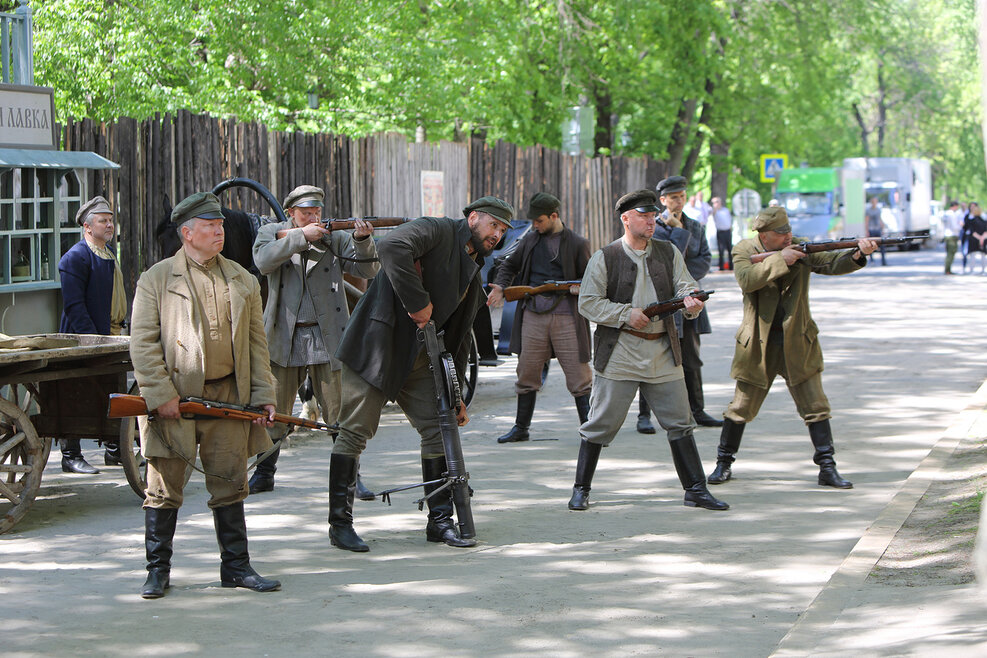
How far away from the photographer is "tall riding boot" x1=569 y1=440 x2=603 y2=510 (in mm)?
7828

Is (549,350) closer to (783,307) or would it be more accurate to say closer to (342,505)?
(783,307)

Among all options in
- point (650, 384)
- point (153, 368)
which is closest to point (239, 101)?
point (650, 384)

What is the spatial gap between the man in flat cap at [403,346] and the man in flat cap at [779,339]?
87.7 inches

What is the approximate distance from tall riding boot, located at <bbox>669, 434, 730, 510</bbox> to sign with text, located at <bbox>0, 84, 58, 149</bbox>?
17.4 ft

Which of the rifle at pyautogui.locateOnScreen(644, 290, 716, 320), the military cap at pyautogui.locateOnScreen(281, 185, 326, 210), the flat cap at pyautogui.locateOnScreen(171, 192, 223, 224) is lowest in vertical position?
the rifle at pyautogui.locateOnScreen(644, 290, 716, 320)

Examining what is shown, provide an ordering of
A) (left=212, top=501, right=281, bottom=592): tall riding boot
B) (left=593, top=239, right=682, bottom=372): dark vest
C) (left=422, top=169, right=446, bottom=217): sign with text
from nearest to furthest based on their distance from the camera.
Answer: (left=212, top=501, right=281, bottom=592): tall riding boot → (left=593, top=239, right=682, bottom=372): dark vest → (left=422, top=169, right=446, bottom=217): sign with text

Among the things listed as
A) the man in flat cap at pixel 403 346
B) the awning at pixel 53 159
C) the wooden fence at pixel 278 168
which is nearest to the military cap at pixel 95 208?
the awning at pixel 53 159

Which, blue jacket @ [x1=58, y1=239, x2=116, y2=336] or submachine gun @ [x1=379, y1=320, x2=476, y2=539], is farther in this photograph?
blue jacket @ [x1=58, y1=239, x2=116, y2=336]

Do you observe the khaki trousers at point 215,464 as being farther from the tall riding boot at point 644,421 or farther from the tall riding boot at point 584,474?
the tall riding boot at point 644,421

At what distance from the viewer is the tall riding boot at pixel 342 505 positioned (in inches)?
269

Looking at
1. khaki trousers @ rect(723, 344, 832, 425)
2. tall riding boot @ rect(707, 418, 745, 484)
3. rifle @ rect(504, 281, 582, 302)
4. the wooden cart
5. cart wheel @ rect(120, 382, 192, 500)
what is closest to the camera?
the wooden cart

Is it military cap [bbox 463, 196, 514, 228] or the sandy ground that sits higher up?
military cap [bbox 463, 196, 514, 228]

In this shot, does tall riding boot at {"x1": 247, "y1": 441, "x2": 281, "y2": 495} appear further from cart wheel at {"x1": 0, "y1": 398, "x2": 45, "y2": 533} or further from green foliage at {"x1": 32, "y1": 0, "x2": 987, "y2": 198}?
green foliage at {"x1": 32, "y1": 0, "x2": 987, "y2": 198}

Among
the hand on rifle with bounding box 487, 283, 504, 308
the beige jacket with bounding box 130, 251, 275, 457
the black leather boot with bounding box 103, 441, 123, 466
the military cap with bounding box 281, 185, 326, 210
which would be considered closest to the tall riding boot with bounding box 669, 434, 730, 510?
the hand on rifle with bounding box 487, 283, 504, 308
